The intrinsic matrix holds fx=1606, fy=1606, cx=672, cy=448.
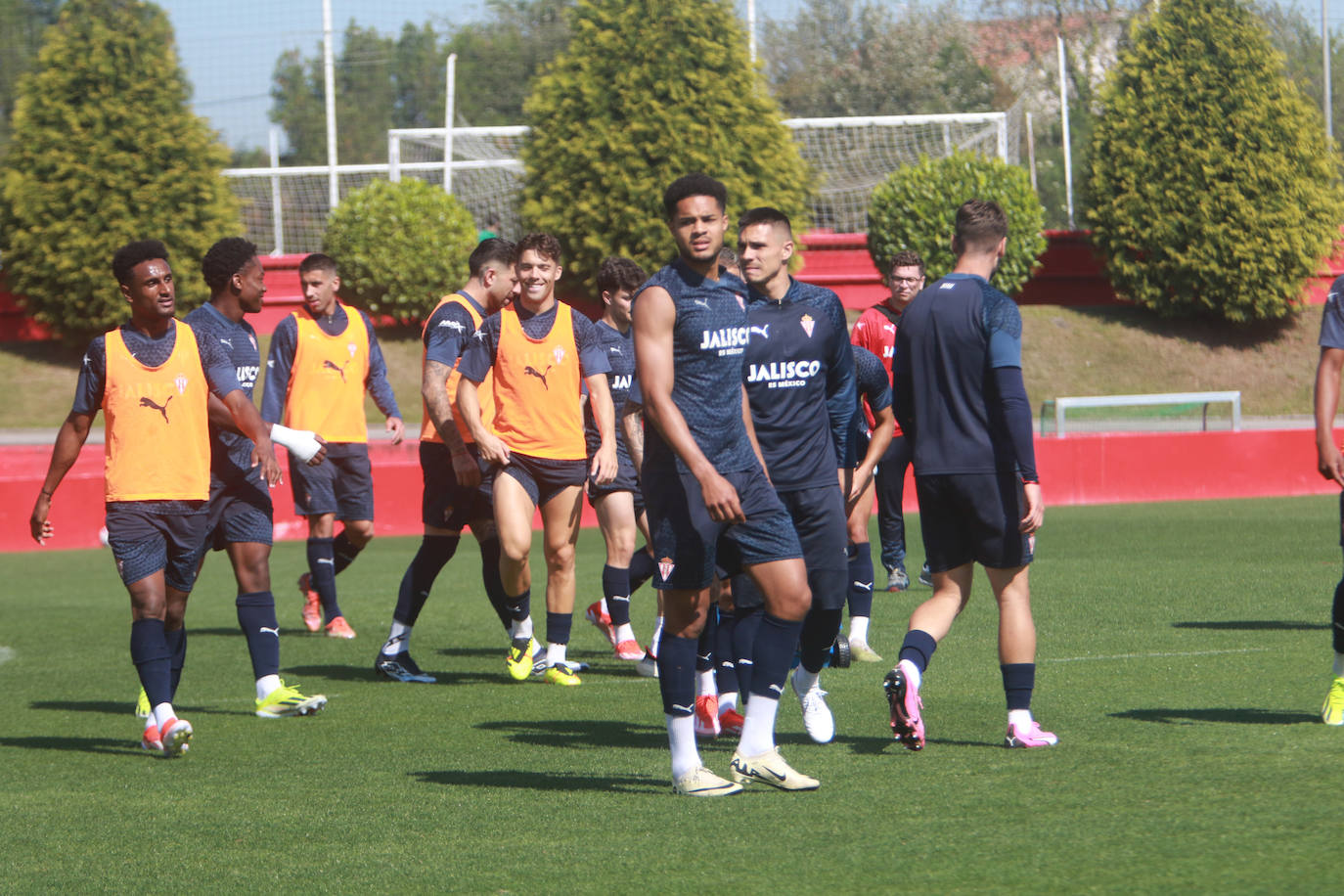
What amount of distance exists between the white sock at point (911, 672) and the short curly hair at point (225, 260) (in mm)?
3612

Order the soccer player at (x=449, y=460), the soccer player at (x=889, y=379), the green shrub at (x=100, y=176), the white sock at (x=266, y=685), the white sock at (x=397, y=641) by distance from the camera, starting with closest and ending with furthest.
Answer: the white sock at (x=266, y=685) → the soccer player at (x=449, y=460) → the white sock at (x=397, y=641) → the soccer player at (x=889, y=379) → the green shrub at (x=100, y=176)

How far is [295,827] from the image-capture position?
507 centimetres

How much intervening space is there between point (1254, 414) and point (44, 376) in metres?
23.5

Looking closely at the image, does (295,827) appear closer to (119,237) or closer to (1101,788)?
(1101,788)

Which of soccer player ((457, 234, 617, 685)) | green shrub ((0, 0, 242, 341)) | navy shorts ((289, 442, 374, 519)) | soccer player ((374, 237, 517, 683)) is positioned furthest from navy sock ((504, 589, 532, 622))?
green shrub ((0, 0, 242, 341))

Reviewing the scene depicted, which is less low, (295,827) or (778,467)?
(778,467)

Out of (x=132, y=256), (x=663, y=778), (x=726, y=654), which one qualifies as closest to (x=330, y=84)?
(x=132, y=256)

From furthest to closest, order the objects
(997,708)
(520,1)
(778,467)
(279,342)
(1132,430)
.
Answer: (520,1)
(1132,430)
(279,342)
(997,708)
(778,467)

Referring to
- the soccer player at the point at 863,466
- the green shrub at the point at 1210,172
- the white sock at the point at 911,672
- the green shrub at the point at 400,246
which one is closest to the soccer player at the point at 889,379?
the soccer player at the point at 863,466

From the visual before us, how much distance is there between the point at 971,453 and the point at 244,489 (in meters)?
3.33

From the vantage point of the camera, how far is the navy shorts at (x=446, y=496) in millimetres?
8648

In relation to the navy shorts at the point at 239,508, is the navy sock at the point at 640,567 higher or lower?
lower

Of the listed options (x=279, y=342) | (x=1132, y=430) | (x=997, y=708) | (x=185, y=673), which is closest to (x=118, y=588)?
(x=279, y=342)

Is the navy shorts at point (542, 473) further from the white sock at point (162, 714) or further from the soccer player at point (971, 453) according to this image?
the soccer player at point (971, 453)
